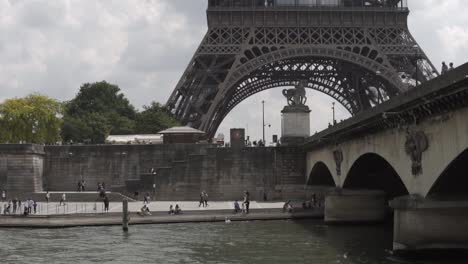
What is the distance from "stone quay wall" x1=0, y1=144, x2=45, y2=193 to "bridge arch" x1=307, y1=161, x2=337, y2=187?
2881 centimetres

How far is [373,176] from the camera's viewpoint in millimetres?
44562

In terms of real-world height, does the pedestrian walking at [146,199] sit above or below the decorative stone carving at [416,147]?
below

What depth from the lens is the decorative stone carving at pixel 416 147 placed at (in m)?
24.9

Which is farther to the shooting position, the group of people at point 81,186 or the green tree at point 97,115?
the green tree at point 97,115

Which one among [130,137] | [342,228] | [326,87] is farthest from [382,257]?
[326,87]

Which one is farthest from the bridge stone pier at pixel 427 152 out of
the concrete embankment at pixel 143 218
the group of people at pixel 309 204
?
the group of people at pixel 309 204

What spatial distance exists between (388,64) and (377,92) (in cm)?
1417

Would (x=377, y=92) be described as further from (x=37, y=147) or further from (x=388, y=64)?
(x=37, y=147)

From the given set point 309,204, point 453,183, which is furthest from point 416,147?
point 309,204

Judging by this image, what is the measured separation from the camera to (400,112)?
26375 mm

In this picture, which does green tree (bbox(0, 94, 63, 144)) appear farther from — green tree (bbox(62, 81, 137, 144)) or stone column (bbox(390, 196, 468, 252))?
stone column (bbox(390, 196, 468, 252))

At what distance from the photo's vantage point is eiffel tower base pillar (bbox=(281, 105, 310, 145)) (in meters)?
60.2

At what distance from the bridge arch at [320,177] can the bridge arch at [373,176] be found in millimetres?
8883

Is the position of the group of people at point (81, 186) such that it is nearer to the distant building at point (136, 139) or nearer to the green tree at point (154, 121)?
the distant building at point (136, 139)
